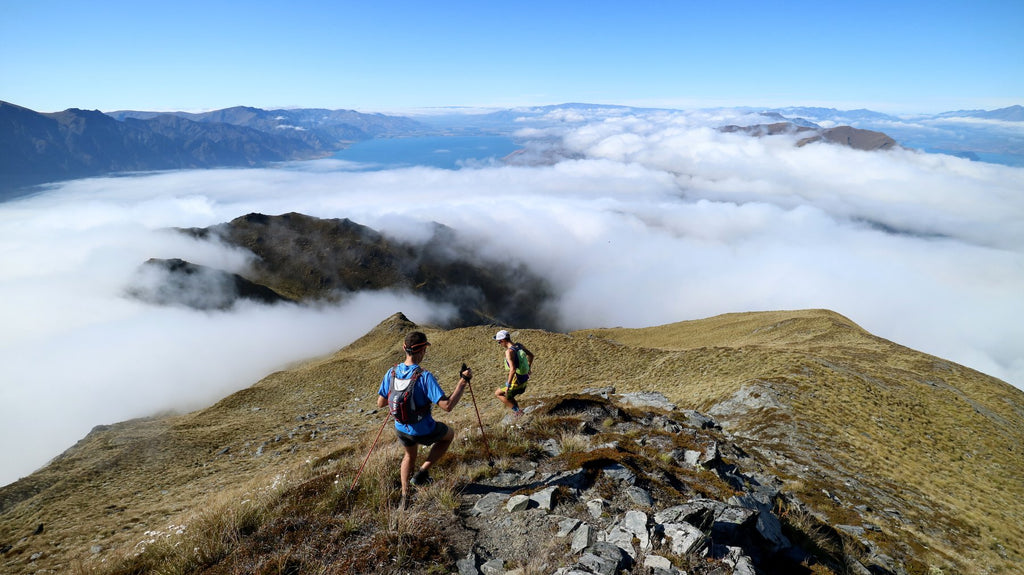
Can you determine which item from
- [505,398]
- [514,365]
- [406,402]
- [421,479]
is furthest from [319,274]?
[406,402]

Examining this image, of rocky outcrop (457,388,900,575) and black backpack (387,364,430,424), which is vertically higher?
black backpack (387,364,430,424)

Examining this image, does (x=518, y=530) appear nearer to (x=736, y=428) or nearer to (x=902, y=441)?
(x=736, y=428)

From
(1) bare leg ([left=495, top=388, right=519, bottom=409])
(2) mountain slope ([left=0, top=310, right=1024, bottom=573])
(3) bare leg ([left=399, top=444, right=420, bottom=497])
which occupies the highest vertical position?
(3) bare leg ([left=399, top=444, right=420, bottom=497])

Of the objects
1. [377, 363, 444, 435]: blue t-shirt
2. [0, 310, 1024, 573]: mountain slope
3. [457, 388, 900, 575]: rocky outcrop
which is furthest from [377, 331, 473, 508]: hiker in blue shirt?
[0, 310, 1024, 573]: mountain slope

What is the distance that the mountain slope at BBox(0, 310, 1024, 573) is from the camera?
39.1 feet

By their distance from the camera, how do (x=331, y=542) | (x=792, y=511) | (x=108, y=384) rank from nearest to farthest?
(x=331, y=542) < (x=792, y=511) < (x=108, y=384)

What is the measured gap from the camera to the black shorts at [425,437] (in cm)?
730

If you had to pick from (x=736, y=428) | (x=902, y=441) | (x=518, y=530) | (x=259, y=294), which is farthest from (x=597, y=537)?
(x=259, y=294)

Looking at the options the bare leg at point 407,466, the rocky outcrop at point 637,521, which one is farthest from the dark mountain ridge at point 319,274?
the rocky outcrop at point 637,521

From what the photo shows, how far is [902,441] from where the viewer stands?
18344 millimetres

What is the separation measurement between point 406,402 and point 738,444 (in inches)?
542

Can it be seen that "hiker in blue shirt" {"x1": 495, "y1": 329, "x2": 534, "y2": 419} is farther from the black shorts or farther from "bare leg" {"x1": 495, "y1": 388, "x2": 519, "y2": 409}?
the black shorts

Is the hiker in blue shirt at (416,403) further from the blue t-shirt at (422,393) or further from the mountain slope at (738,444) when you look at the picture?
the mountain slope at (738,444)

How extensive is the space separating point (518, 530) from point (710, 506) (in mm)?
3077
